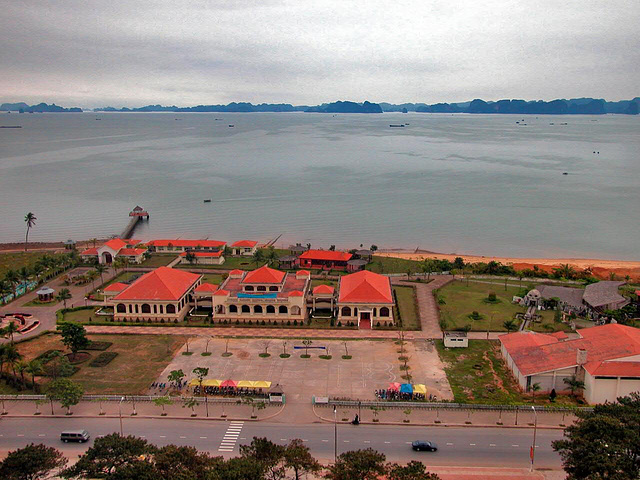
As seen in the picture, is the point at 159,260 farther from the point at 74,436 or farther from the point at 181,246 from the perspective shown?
the point at 74,436

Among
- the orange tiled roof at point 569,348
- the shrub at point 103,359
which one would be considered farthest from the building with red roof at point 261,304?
the orange tiled roof at point 569,348

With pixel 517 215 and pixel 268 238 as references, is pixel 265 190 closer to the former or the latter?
pixel 268 238

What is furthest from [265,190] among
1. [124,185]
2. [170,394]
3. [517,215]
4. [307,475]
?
[307,475]

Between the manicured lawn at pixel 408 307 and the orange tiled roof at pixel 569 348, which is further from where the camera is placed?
the manicured lawn at pixel 408 307

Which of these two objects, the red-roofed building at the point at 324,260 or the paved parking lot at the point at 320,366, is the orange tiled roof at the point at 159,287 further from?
the red-roofed building at the point at 324,260

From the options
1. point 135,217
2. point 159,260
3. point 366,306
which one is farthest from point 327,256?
point 135,217

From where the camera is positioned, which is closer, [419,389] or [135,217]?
[419,389]
